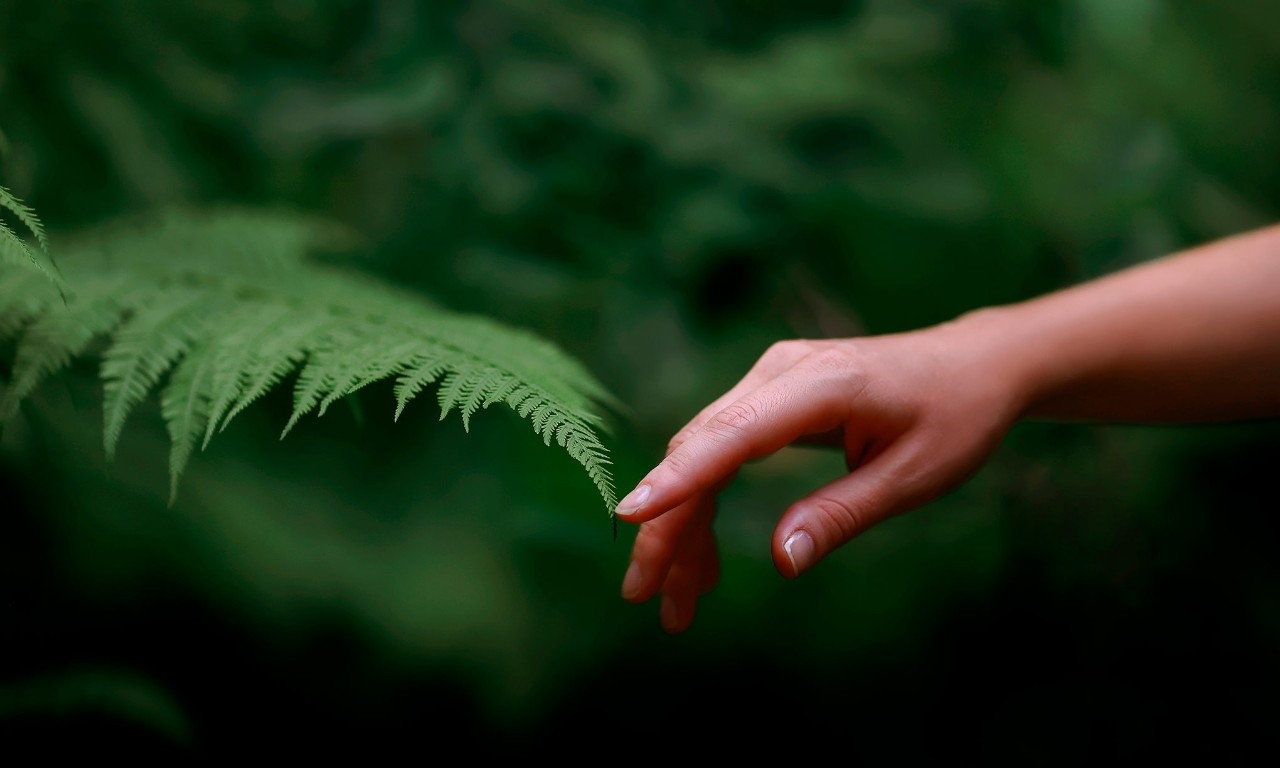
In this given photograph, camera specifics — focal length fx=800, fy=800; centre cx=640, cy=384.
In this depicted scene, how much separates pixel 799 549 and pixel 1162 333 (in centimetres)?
36

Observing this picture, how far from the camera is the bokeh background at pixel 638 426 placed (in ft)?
2.71

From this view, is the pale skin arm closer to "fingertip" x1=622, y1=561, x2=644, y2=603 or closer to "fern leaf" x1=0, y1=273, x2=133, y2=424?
"fingertip" x1=622, y1=561, x2=644, y2=603

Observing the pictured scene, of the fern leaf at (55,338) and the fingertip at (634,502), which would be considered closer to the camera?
the fingertip at (634,502)

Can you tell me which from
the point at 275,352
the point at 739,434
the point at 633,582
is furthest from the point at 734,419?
the point at 275,352

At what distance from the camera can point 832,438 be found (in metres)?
0.62

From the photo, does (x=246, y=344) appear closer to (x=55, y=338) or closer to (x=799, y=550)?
(x=55, y=338)

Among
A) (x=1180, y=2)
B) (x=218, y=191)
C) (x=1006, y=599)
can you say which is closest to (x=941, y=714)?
(x=1006, y=599)

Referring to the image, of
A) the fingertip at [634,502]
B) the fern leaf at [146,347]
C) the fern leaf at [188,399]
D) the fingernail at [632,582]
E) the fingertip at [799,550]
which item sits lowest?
the fingernail at [632,582]

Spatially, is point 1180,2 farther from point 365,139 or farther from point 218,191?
point 218,191

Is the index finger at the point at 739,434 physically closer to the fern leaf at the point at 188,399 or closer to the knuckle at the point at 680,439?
the knuckle at the point at 680,439

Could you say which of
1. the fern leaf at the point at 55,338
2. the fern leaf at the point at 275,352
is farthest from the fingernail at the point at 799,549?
the fern leaf at the point at 55,338

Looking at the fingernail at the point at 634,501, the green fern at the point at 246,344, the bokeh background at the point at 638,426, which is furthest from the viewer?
the bokeh background at the point at 638,426

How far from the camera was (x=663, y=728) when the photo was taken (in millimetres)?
933

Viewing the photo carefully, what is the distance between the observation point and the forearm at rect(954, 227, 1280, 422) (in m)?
0.61
